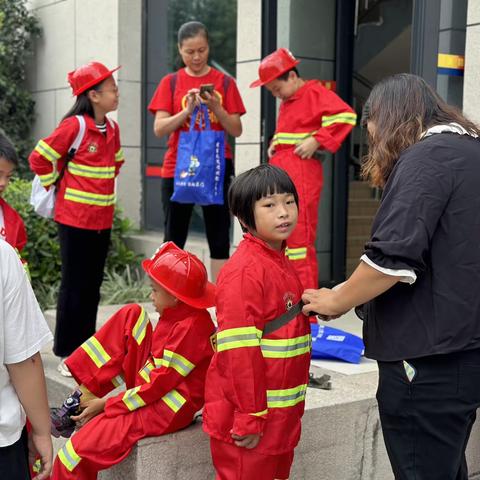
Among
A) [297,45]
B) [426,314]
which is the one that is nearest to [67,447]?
[426,314]

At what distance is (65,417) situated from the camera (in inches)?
139

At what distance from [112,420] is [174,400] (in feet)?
0.88

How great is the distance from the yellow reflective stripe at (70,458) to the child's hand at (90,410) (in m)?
0.24

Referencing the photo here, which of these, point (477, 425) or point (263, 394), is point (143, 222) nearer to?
point (477, 425)

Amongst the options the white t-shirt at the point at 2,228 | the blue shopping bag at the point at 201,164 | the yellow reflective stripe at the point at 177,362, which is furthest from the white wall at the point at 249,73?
the yellow reflective stripe at the point at 177,362

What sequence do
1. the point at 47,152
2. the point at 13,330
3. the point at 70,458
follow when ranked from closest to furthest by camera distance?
the point at 13,330 → the point at 70,458 → the point at 47,152

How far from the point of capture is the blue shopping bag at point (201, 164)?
18.0ft

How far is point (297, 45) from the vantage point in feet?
23.0

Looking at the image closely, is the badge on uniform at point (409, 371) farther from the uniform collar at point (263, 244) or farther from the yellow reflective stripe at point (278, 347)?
the uniform collar at point (263, 244)

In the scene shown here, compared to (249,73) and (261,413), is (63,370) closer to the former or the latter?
(261,413)

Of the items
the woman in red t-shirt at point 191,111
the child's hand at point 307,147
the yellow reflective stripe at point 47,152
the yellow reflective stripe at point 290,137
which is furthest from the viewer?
the woman in red t-shirt at point 191,111

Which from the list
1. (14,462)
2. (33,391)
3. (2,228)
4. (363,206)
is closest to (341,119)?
(2,228)

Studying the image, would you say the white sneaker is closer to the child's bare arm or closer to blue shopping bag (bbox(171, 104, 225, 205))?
blue shopping bag (bbox(171, 104, 225, 205))

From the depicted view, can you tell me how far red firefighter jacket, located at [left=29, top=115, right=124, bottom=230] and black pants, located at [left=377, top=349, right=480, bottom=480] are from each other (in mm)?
2561
